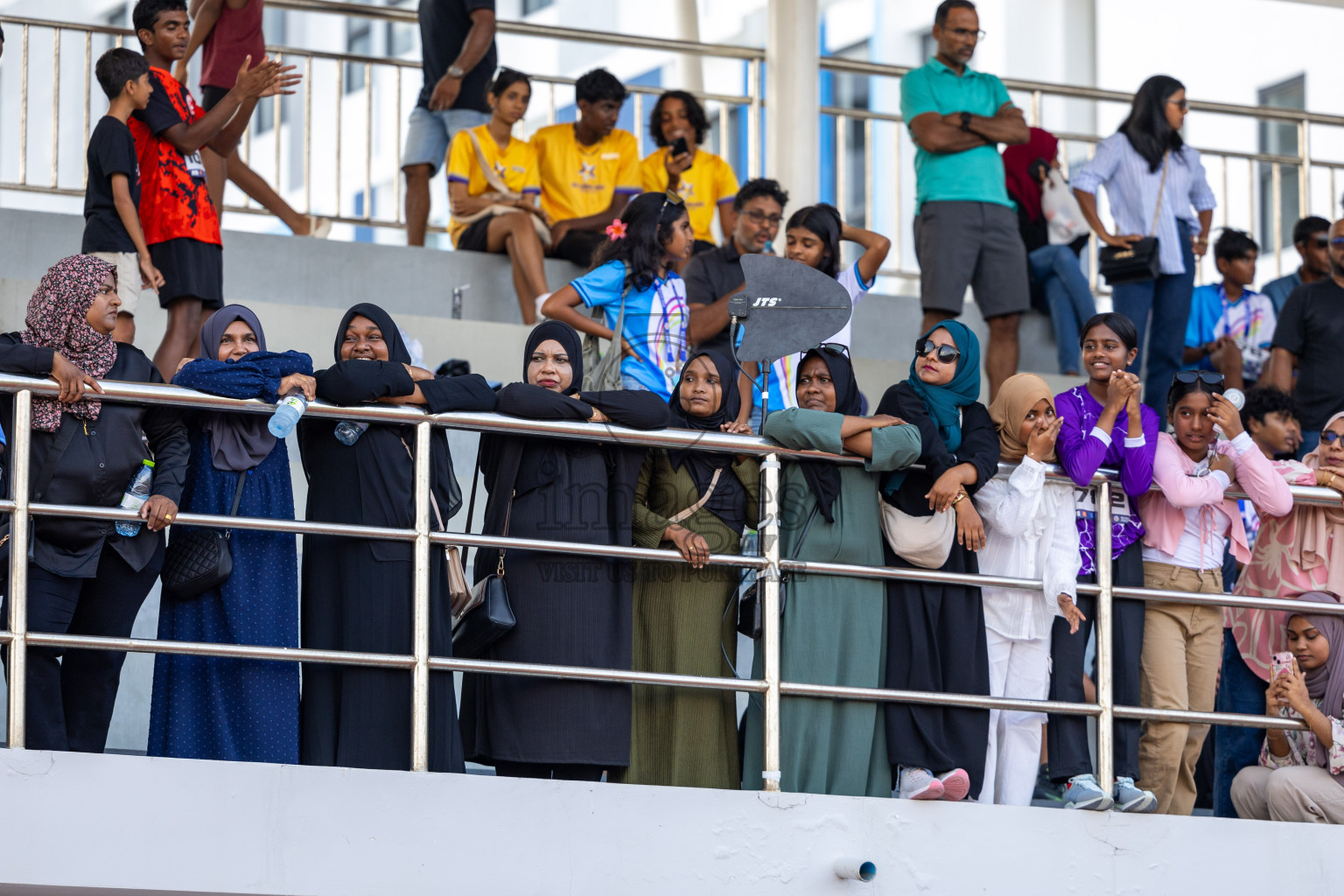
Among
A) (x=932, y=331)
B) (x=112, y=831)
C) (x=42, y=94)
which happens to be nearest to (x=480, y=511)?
(x=932, y=331)

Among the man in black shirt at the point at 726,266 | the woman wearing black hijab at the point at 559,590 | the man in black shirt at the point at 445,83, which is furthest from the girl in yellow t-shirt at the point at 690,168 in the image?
the woman wearing black hijab at the point at 559,590

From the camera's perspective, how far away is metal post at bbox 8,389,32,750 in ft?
15.3

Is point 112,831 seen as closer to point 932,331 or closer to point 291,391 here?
point 291,391

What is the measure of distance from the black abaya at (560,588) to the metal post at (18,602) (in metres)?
1.30

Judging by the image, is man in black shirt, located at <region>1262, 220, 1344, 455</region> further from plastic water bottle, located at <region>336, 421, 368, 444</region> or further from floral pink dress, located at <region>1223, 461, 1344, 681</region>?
plastic water bottle, located at <region>336, 421, 368, 444</region>

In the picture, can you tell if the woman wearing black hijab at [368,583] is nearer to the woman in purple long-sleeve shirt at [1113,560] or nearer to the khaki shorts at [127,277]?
the khaki shorts at [127,277]

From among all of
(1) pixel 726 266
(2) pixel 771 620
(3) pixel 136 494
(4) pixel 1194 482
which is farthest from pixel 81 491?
(4) pixel 1194 482

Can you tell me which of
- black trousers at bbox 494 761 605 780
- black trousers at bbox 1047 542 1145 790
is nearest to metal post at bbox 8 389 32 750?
black trousers at bbox 494 761 605 780

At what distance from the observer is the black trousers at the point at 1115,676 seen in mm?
5609

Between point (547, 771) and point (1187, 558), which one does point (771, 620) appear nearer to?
point (547, 771)

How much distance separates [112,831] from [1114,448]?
3.25 m

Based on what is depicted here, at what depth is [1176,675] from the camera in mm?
5801

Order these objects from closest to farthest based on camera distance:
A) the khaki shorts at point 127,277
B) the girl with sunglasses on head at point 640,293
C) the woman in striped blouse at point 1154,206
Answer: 1. the khaki shorts at point 127,277
2. the girl with sunglasses on head at point 640,293
3. the woman in striped blouse at point 1154,206

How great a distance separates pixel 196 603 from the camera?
16.8ft
